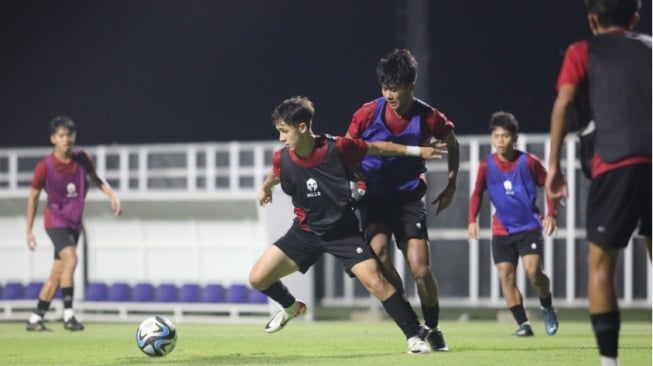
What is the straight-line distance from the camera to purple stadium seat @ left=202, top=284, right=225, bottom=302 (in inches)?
753

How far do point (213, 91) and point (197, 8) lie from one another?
291cm

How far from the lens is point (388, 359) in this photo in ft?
33.8

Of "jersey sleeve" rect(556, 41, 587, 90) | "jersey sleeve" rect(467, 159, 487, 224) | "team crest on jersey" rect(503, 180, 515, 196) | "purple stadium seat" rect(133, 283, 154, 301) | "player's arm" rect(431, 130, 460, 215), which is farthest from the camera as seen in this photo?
"purple stadium seat" rect(133, 283, 154, 301)

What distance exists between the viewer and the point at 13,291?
1989cm

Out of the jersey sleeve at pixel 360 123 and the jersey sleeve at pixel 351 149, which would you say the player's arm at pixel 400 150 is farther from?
the jersey sleeve at pixel 360 123

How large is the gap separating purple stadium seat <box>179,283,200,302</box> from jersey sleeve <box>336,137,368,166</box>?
881 centimetres

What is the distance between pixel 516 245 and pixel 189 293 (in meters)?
6.04

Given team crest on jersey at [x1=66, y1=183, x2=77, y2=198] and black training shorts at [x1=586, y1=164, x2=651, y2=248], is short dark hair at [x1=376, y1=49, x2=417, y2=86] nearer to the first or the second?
black training shorts at [x1=586, y1=164, x2=651, y2=248]

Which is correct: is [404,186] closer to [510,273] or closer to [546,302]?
[510,273]

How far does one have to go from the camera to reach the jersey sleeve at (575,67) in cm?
773

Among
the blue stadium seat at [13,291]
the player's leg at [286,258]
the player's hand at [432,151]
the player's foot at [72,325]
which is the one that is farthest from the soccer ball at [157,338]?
the blue stadium seat at [13,291]

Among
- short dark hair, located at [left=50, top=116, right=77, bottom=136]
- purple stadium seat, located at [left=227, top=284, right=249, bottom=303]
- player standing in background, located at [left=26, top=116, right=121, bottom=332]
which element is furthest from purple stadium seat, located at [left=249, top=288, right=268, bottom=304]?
short dark hair, located at [left=50, top=116, right=77, bottom=136]

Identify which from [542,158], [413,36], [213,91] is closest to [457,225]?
[542,158]

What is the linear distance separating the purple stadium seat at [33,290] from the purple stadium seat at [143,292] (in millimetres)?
1316
